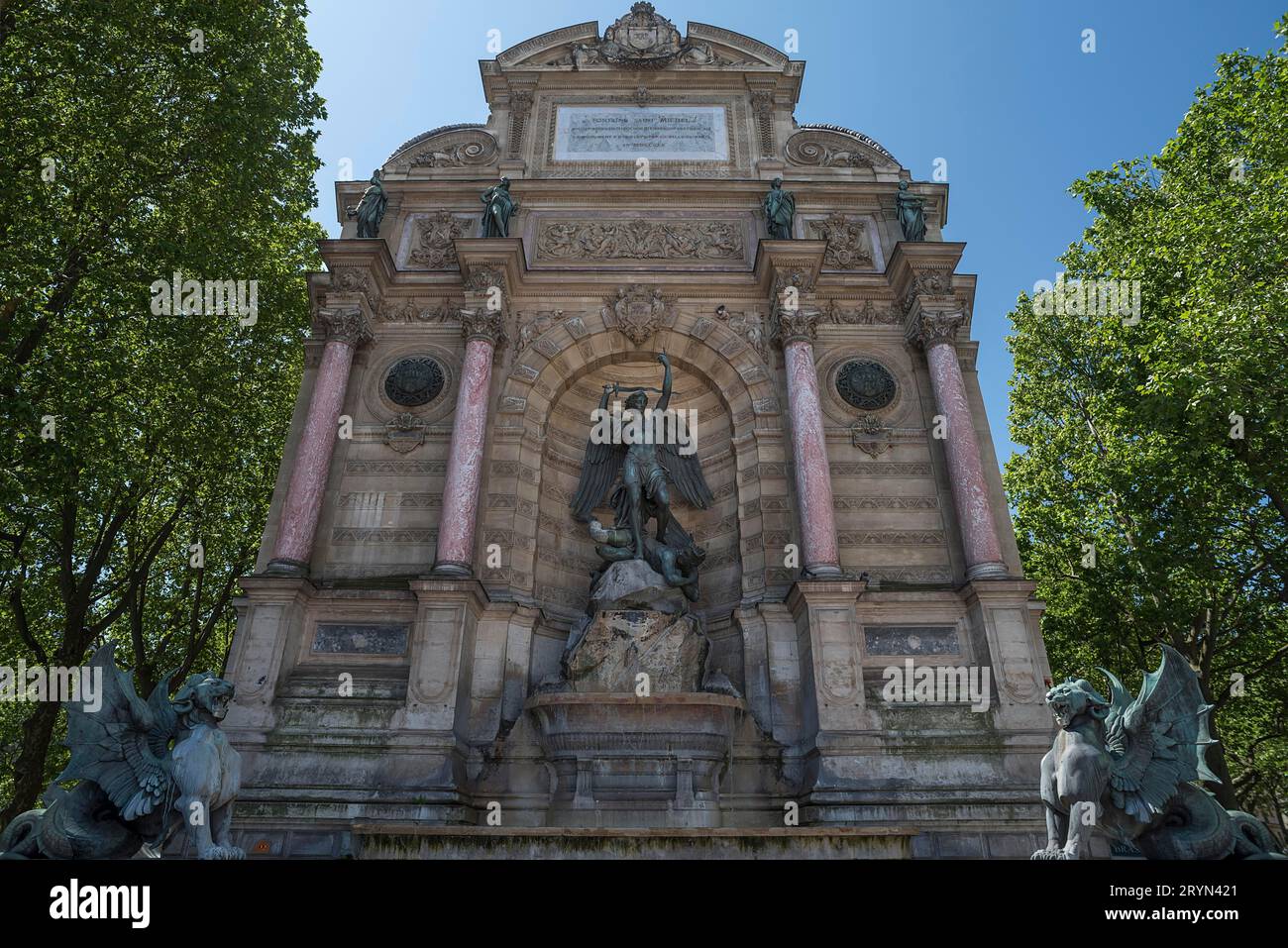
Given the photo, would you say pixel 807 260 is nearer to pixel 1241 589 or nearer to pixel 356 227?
pixel 356 227

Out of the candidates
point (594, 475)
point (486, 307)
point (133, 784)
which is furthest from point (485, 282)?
point (133, 784)

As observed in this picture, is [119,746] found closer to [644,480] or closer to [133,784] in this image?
[133,784]

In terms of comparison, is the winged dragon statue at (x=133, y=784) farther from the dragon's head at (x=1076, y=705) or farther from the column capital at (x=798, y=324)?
the column capital at (x=798, y=324)

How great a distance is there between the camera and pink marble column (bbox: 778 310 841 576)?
41.3 feet

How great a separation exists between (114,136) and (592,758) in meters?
13.5

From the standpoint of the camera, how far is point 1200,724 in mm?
6551

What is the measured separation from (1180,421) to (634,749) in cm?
1187

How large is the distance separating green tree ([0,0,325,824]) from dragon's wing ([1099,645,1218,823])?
13800mm

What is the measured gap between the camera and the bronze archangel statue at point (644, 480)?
13391 millimetres

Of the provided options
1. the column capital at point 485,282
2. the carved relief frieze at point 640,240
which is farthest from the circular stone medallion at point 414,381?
the carved relief frieze at point 640,240

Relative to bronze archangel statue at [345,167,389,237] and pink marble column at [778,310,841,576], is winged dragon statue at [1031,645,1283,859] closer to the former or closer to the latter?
pink marble column at [778,310,841,576]

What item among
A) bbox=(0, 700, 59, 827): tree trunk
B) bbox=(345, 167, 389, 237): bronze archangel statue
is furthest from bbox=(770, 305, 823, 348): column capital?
bbox=(0, 700, 59, 827): tree trunk

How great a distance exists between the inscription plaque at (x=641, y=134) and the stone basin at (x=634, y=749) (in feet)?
43.8

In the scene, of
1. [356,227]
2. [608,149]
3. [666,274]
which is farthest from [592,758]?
[608,149]
